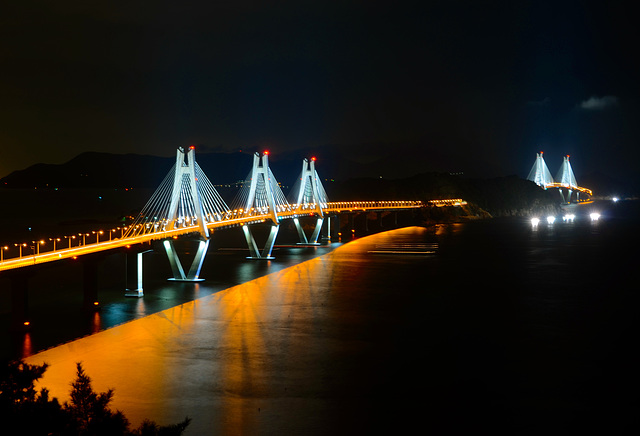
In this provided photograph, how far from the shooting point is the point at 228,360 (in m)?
17.7

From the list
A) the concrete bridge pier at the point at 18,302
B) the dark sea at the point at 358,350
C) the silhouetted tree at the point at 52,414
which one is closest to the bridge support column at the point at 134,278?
the dark sea at the point at 358,350

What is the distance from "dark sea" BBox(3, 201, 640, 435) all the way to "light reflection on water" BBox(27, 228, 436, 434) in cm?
6

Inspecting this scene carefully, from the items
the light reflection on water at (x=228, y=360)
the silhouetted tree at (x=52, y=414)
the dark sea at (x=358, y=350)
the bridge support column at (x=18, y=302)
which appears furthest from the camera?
the bridge support column at (x=18, y=302)

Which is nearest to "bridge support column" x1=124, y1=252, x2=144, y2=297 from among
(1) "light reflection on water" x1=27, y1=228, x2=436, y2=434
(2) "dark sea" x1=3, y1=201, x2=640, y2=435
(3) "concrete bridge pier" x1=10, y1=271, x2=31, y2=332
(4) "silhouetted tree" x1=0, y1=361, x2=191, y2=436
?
(2) "dark sea" x1=3, y1=201, x2=640, y2=435

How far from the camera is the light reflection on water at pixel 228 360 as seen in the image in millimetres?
13797

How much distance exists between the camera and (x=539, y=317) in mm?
24297

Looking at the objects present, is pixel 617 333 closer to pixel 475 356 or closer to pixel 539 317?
pixel 539 317

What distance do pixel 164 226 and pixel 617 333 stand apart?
66.3ft

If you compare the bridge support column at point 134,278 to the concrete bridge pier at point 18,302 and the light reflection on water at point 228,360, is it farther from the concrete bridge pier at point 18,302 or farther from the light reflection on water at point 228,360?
the concrete bridge pier at point 18,302

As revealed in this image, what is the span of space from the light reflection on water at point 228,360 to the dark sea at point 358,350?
6 centimetres

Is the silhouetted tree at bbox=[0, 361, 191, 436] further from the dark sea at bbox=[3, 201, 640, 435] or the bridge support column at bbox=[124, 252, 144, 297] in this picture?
the bridge support column at bbox=[124, 252, 144, 297]

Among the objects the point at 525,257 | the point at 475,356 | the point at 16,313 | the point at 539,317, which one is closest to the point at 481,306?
the point at 539,317

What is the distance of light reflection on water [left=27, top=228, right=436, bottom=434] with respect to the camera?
13.8m

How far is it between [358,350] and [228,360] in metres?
3.81
